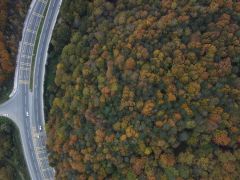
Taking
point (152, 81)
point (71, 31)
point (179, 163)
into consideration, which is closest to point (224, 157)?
point (179, 163)

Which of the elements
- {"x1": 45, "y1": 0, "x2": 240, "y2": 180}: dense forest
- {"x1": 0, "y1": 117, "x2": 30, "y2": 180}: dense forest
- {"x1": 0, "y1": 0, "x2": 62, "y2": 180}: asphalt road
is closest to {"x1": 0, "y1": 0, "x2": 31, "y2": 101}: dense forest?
{"x1": 0, "y1": 0, "x2": 62, "y2": 180}: asphalt road

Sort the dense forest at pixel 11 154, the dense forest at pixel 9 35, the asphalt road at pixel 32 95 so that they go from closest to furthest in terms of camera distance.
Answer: the dense forest at pixel 9 35, the dense forest at pixel 11 154, the asphalt road at pixel 32 95

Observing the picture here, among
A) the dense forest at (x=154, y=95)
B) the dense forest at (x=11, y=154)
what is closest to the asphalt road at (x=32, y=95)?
the dense forest at (x=11, y=154)

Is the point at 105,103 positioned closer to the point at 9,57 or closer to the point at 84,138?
the point at 84,138

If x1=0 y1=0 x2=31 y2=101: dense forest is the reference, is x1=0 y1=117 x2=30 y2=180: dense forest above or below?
below

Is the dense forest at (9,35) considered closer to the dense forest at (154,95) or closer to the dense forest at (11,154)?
the dense forest at (11,154)

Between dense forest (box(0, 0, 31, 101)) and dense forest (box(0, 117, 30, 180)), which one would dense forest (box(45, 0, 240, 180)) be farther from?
dense forest (box(0, 0, 31, 101))

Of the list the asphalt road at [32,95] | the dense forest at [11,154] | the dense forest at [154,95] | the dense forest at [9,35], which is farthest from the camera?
the asphalt road at [32,95]
